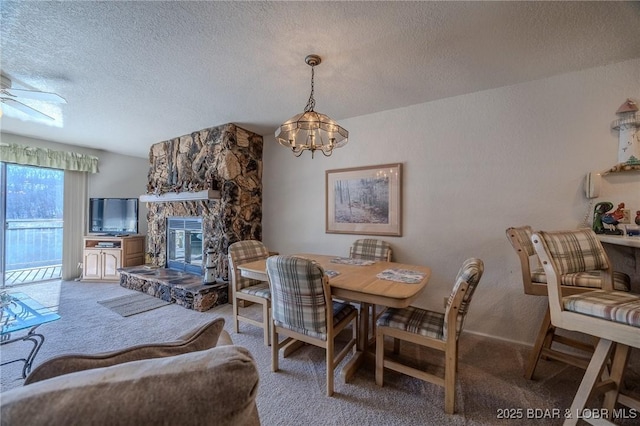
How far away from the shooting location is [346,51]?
5.98 ft

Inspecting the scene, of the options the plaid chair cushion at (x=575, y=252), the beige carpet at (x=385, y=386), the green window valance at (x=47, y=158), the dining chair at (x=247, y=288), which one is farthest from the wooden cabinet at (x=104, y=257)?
the plaid chair cushion at (x=575, y=252)

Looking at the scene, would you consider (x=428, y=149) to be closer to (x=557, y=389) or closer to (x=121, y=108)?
(x=557, y=389)

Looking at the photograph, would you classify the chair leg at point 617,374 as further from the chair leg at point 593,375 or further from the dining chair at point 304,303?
the dining chair at point 304,303

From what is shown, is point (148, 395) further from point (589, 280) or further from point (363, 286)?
point (589, 280)

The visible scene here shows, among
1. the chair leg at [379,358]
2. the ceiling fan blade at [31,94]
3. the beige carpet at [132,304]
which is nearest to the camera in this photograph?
the chair leg at [379,358]

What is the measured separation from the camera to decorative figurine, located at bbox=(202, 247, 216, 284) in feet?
10.7

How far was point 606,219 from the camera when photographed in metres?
1.88

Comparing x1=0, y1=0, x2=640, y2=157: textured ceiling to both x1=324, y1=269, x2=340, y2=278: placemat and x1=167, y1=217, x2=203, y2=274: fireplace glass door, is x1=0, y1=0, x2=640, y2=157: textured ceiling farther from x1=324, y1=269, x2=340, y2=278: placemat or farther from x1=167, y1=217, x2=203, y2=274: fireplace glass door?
x1=167, y1=217, x2=203, y2=274: fireplace glass door

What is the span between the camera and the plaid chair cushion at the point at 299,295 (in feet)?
5.02

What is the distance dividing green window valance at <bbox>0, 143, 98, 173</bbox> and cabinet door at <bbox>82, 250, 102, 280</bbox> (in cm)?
155

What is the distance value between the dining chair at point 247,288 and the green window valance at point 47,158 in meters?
4.00

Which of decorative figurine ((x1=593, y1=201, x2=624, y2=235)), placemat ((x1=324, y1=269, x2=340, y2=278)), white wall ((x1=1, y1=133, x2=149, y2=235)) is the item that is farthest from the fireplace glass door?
decorative figurine ((x1=593, y1=201, x2=624, y2=235))

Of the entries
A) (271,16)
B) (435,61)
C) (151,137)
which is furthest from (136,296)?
(435,61)

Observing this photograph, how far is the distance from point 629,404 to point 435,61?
2.43 m
